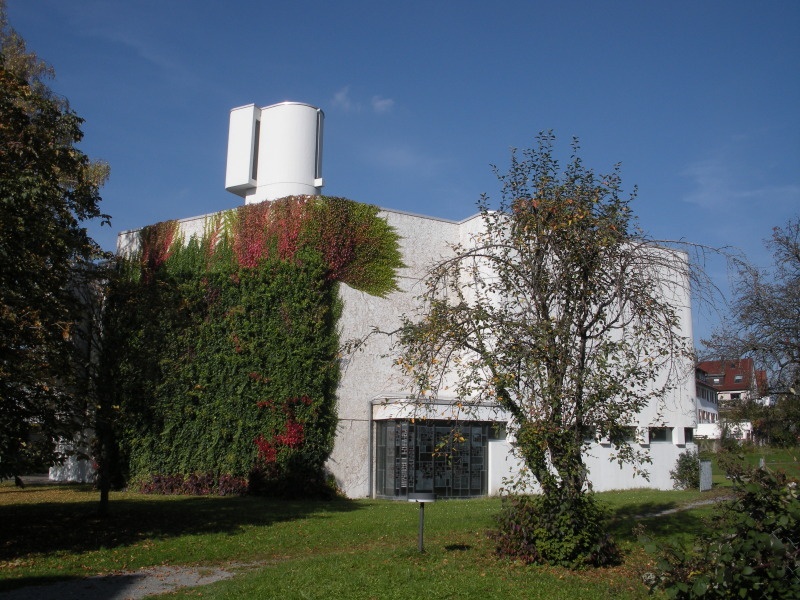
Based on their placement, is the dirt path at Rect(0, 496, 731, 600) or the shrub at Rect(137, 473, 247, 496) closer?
the dirt path at Rect(0, 496, 731, 600)

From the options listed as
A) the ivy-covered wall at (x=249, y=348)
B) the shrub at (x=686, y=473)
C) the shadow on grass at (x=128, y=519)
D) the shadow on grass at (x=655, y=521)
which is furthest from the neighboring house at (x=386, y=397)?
the shadow on grass at (x=655, y=521)

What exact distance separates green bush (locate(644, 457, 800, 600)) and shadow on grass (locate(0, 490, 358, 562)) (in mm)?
9742

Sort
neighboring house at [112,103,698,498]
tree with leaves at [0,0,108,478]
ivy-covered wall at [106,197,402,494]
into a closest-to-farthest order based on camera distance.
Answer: tree with leaves at [0,0,108,478] → ivy-covered wall at [106,197,402,494] → neighboring house at [112,103,698,498]

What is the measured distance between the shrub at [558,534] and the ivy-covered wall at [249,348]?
10.8m

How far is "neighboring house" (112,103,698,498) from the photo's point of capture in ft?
69.2

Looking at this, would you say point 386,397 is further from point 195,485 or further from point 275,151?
point 275,151

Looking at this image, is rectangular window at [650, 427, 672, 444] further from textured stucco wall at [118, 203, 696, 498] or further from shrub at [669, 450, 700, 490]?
textured stucco wall at [118, 203, 696, 498]

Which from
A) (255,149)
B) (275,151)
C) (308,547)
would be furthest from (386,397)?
(255,149)

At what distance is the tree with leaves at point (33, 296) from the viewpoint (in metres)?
11.4

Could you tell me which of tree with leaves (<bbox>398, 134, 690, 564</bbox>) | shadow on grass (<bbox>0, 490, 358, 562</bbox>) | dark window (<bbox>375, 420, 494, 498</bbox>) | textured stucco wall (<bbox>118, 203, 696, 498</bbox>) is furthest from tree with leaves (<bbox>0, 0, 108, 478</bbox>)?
dark window (<bbox>375, 420, 494, 498</bbox>)

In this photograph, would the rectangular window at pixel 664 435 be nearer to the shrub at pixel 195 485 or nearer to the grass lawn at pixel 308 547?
the grass lawn at pixel 308 547

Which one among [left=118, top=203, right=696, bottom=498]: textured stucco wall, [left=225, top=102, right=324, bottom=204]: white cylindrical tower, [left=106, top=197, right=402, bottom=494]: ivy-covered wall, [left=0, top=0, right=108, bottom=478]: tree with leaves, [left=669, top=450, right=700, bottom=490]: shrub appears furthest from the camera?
[left=669, top=450, right=700, bottom=490]: shrub

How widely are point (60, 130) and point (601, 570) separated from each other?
39.6 feet

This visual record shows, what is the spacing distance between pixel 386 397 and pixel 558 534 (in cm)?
1175
